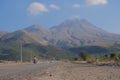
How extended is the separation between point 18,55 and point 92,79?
183782mm

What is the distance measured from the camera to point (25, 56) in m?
200

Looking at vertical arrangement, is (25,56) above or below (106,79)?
above

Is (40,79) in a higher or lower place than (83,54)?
lower

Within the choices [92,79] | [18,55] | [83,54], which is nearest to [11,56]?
[18,55]

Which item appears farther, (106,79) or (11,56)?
(11,56)

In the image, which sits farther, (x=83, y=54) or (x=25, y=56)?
(x=25, y=56)

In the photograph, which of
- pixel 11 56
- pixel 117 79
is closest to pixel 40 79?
pixel 117 79

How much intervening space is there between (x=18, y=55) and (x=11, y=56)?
4.62 m

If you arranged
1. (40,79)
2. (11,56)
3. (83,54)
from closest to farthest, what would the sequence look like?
(40,79)
(83,54)
(11,56)

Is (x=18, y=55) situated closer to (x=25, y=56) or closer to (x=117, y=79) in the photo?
(x=25, y=56)

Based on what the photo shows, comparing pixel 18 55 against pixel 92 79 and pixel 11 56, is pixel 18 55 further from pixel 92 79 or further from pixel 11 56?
pixel 92 79

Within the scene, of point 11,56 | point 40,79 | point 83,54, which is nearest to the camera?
point 40,79

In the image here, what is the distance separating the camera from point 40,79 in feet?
51.8

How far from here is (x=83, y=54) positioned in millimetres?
128125
